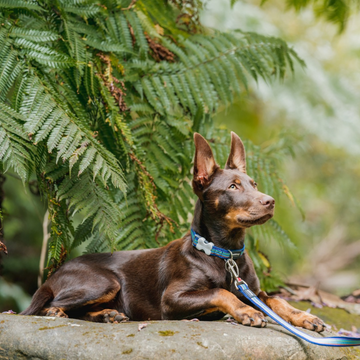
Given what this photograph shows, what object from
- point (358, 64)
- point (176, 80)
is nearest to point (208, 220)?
point (176, 80)

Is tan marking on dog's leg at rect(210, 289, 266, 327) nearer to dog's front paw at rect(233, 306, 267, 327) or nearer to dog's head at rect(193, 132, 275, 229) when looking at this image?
dog's front paw at rect(233, 306, 267, 327)

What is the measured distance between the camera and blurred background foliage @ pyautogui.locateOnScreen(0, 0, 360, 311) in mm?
4605

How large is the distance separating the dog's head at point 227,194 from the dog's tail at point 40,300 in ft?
3.86

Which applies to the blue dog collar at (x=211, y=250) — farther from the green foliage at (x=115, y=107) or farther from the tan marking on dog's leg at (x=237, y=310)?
Result: the green foliage at (x=115, y=107)

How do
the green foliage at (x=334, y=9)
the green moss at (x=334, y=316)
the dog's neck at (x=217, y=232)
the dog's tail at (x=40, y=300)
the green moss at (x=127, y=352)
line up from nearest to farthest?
1. the green moss at (x=127, y=352)
2. the dog's tail at (x=40, y=300)
3. the dog's neck at (x=217, y=232)
4. the green moss at (x=334, y=316)
5. the green foliage at (x=334, y=9)

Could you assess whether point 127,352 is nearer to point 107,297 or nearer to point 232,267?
point 107,297

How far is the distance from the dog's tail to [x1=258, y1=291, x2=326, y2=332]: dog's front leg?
1432mm

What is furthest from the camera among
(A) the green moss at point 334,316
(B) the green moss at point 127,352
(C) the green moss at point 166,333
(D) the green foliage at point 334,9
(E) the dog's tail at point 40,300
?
(D) the green foliage at point 334,9

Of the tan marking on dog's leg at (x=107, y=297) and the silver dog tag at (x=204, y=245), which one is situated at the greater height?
the silver dog tag at (x=204, y=245)

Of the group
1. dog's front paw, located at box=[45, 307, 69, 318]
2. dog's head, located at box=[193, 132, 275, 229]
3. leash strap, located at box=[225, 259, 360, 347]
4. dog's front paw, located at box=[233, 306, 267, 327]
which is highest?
dog's head, located at box=[193, 132, 275, 229]

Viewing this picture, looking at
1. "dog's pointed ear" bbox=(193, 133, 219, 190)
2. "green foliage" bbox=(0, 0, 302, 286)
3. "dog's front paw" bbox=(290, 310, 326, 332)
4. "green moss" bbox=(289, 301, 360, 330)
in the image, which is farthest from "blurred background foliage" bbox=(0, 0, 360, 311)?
"dog's front paw" bbox=(290, 310, 326, 332)

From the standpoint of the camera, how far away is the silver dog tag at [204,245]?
2.75m

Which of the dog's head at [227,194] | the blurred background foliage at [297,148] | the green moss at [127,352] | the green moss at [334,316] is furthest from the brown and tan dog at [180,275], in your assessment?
the green moss at [334,316]

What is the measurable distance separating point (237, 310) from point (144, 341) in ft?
1.84
